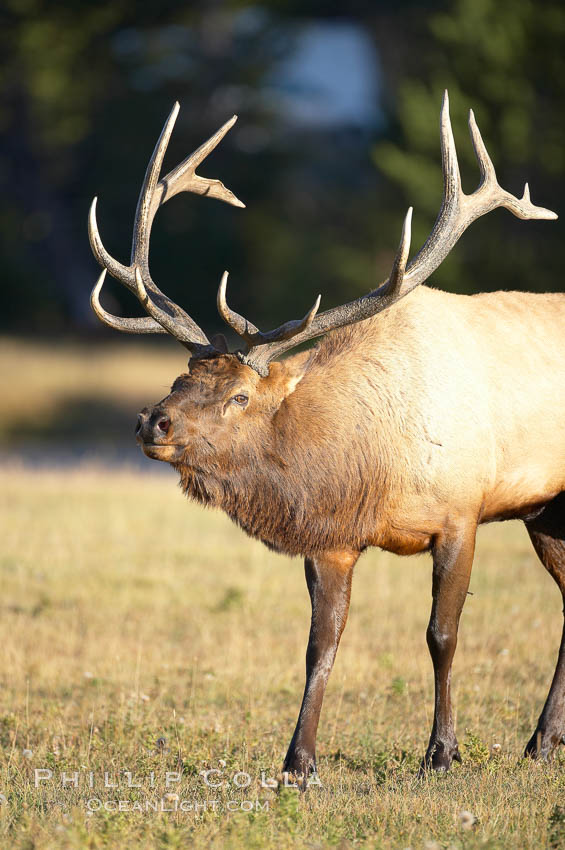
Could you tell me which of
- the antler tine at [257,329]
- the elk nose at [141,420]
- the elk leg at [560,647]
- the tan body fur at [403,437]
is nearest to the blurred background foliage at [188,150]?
Answer: the elk leg at [560,647]

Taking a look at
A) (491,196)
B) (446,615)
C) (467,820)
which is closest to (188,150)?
(491,196)

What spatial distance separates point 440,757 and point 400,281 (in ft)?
7.39

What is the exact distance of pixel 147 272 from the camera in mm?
5977

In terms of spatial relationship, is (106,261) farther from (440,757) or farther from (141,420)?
(440,757)

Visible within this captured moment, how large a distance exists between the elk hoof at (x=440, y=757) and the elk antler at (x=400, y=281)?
1969 millimetres

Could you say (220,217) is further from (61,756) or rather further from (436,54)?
(61,756)

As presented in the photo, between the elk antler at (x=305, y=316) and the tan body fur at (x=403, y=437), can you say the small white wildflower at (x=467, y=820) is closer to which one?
the tan body fur at (x=403, y=437)

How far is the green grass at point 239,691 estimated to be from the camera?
4.28 metres

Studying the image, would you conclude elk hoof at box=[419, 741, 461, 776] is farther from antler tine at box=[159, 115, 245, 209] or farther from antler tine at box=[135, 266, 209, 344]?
antler tine at box=[159, 115, 245, 209]

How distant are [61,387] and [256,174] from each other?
11884 millimetres

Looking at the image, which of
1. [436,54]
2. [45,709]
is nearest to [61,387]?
[436,54]

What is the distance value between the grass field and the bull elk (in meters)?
0.53

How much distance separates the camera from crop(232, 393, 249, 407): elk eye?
18.0 ft

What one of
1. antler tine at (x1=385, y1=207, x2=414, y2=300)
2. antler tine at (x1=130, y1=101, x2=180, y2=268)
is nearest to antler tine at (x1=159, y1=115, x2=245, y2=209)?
antler tine at (x1=130, y1=101, x2=180, y2=268)
